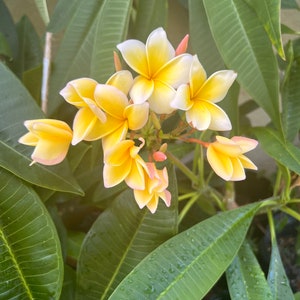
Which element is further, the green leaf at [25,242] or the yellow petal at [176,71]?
the green leaf at [25,242]

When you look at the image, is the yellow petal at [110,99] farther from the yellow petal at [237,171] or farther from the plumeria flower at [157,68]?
the yellow petal at [237,171]

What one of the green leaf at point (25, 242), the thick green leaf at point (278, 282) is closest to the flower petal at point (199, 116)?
the green leaf at point (25, 242)

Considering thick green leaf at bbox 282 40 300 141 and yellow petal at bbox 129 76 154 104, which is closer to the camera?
yellow petal at bbox 129 76 154 104

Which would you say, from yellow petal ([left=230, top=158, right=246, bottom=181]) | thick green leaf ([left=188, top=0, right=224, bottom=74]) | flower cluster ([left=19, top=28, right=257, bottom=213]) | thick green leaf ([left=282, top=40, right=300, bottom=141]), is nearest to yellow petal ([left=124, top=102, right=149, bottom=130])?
flower cluster ([left=19, top=28, right=257, bottom=213])

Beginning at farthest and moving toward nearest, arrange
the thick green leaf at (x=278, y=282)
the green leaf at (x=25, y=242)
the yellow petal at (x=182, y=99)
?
the thick green leaf at (x=278, y=282) → the green leaf at (x=25, y=242) → the yellow petal at (x=182, y=99)

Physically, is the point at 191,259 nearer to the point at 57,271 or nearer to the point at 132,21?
the point at 57,271

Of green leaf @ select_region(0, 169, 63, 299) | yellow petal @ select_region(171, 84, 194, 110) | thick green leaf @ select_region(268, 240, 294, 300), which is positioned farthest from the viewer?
thick green leaf @ select_region(268, 240, 294, 300)

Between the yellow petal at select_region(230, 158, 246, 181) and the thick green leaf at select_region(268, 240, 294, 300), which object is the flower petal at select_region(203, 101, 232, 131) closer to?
the yellow petal at select_region(230, 158, 246, 181)
